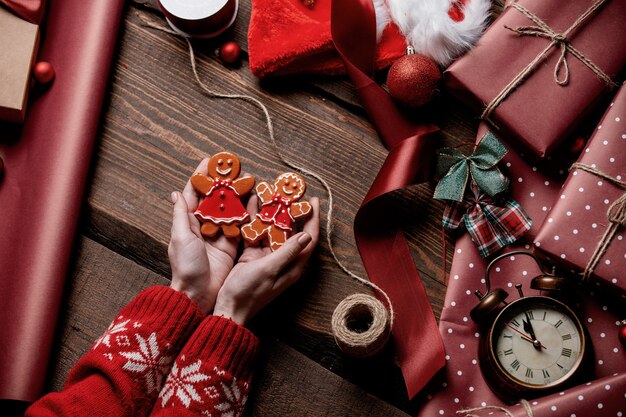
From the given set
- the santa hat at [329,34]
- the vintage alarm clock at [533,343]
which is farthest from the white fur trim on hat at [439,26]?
the vintage alarm clock at [533,343]

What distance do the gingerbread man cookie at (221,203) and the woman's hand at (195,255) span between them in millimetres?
30

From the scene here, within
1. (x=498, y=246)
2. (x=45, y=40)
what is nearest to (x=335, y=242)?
(x=498, y=246)

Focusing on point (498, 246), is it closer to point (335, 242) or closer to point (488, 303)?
point (488, 303)

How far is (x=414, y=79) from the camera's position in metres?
1.23

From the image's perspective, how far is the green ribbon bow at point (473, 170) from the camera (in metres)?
1.22

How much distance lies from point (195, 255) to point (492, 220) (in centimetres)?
60

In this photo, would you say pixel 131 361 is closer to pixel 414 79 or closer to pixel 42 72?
pixel 42 72

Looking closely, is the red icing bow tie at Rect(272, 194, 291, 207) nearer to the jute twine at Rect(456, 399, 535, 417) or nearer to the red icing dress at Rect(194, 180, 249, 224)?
the red icing dress at Rect(194, 180, 249, 224)

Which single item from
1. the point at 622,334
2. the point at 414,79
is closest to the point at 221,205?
the point at 414,79

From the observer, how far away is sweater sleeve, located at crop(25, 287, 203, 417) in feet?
3.71

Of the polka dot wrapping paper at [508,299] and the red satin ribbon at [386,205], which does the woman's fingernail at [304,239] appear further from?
the polka dot wrapping paper at [508,299]

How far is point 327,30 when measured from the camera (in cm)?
134

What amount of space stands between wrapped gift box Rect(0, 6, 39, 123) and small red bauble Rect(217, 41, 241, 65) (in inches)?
15.6

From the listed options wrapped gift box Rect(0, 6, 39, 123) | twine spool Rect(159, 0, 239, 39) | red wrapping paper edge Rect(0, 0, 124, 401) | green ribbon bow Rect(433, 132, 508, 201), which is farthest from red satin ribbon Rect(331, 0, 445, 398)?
wrapped gift box Rect(0, 6, 39, 123)
